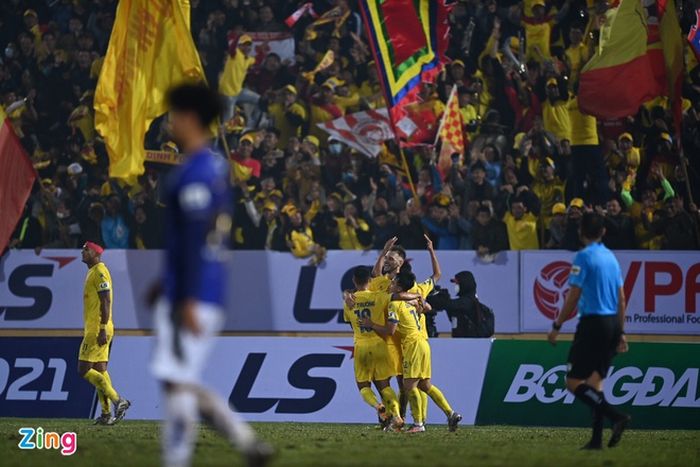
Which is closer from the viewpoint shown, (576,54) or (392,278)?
(392,278)

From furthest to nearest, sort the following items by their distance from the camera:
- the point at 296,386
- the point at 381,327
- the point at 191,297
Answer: the point at 296,386, the point at 381,327, the point at 191,297

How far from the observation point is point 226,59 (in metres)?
27.8

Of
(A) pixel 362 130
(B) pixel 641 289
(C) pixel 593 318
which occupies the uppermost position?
(C) pixel 593 318

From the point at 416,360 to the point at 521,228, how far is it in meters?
6.98

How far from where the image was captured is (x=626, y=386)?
20.8m

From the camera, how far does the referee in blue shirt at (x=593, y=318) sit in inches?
532

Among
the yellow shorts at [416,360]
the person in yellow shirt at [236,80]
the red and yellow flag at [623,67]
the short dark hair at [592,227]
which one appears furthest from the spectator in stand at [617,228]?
the short dark hair at [592,227]

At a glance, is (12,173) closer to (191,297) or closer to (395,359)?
(395,359)

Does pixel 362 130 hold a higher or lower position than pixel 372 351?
higher

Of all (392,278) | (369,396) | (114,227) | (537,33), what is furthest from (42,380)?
(537,33)

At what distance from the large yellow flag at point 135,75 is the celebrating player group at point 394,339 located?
569 centimetres

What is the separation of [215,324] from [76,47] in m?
21.7

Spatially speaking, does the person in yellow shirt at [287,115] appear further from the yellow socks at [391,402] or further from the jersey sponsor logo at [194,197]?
the jersey sponsor logo at [194,197]

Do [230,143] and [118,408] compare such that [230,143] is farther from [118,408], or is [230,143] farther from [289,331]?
[118,408]
